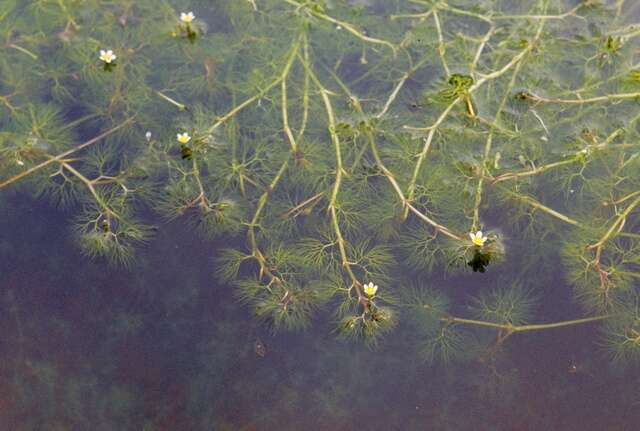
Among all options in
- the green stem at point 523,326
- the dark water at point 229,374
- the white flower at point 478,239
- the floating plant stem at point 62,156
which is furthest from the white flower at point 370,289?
the floating plant stem at point 62,156

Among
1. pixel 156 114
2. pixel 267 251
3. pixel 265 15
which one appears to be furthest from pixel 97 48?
pixel 267 251

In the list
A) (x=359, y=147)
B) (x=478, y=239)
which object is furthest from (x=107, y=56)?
(x=478, y=239)

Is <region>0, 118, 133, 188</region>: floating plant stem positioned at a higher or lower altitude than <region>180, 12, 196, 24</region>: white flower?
lower

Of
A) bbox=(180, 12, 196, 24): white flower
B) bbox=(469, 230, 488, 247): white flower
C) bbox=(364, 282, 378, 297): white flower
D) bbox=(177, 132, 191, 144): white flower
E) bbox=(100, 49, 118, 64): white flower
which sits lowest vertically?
bbox=(364, 282, 378, 297): white flower

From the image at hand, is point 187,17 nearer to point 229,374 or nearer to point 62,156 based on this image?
point 62,156

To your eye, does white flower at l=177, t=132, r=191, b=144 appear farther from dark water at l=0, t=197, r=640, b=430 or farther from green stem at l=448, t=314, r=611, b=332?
green stem at l=448, t=314, r=611, b=332

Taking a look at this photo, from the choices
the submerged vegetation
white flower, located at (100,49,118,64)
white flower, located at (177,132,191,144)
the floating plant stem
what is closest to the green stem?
the submerged vegetation
